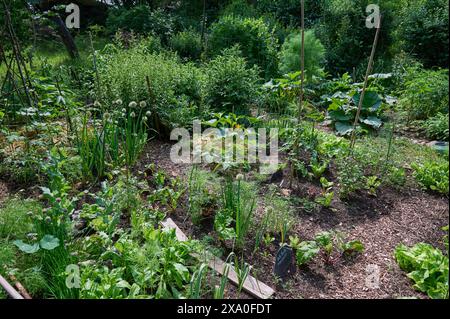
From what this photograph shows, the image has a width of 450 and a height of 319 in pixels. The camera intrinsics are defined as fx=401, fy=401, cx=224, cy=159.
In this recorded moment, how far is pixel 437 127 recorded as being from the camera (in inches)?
187

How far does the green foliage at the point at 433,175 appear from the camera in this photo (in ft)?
11.6

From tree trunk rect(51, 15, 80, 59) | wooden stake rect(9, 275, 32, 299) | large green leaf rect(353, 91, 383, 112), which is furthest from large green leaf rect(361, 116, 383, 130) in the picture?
tree trunk rect(51, 15, 80, 59)

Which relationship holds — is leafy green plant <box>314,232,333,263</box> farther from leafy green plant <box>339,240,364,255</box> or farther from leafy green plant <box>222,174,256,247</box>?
leafy green plant <box>222,174,256,247</box>

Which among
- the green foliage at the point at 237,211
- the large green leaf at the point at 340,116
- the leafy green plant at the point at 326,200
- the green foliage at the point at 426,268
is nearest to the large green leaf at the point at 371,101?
the large green leaf at the point at 340,116

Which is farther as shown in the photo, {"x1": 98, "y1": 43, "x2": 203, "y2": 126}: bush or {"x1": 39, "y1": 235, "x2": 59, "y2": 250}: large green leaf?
{"x1": 98, "y1": 43, "x2": 203, "y2": 126}: bush

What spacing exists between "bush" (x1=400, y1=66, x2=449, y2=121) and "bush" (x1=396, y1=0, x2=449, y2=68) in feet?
5.42

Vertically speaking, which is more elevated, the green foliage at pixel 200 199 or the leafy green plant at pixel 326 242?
the green foliage at pixel 200 199

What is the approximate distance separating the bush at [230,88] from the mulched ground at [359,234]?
1.31 m

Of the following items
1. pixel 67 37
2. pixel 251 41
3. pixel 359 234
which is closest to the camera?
pixel 359 234

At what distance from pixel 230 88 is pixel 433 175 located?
2.38m

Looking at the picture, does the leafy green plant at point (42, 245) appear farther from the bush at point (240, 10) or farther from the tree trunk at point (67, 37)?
the bush at point (240, 10)

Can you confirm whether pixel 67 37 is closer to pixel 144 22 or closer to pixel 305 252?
pixel 144 22

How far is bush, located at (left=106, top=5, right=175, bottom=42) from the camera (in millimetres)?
8359

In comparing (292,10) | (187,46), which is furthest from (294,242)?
(292,10)
